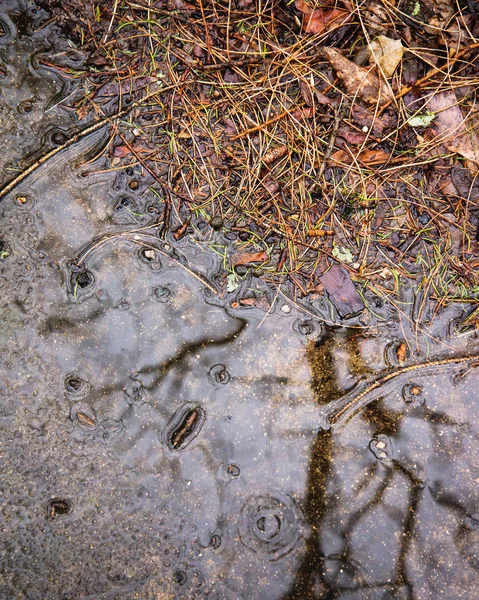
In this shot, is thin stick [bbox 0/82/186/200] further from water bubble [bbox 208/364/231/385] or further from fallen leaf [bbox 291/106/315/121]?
water bubble [bbox 208/364/231/385]

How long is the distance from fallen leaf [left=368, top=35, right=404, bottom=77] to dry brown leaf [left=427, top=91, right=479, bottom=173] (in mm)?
302

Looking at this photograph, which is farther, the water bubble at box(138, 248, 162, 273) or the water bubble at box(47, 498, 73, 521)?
the water bubble at box(138, 248, 162, 273)

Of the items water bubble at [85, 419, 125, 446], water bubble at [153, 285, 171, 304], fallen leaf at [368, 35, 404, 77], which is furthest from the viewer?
water bubble at [153, 285, 171, 304]

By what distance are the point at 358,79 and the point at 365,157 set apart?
1.41 feet

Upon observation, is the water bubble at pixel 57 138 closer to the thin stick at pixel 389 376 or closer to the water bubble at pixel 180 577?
the thin stick at pixel 389 376

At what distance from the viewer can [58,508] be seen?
96.7 inches

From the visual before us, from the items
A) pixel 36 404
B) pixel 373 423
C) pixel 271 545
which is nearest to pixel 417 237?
pixel 373 423

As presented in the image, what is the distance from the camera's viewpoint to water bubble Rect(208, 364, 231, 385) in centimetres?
260

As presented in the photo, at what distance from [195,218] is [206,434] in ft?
4.26

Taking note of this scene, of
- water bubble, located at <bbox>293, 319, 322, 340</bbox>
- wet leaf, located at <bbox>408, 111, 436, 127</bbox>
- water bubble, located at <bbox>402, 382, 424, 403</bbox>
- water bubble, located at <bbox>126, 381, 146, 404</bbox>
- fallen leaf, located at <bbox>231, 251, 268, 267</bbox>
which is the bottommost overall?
water bubble, located at <bbox>402, 382, 424, 403</bbox>

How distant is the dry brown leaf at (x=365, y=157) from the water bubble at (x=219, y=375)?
1409 mm

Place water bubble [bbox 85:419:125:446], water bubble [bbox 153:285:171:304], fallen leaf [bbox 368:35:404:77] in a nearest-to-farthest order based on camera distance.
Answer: fallen leaf [bbox 368:35:404:77]
water bubble [bbox 85:419:125:446]
water bubble [bbox 153:285:171:304]

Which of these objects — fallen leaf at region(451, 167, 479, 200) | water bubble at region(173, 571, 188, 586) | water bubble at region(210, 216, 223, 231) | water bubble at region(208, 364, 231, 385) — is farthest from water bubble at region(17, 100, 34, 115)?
water bubble at region(173, 571, 188, 586)

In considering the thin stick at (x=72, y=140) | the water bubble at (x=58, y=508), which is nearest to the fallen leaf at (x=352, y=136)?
the thin stick at (x=72, y=140)
